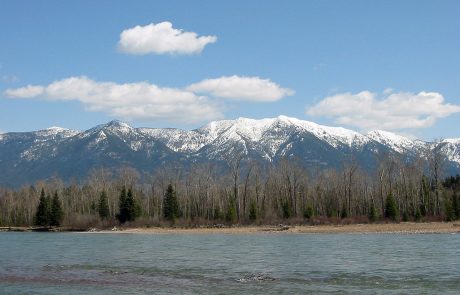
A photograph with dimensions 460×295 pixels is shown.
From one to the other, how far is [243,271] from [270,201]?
97.7m

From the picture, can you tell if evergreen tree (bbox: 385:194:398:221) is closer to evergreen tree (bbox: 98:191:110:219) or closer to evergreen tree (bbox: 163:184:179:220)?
evergreen tree (bbox: 163:184:179:220)

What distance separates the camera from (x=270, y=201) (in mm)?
133750

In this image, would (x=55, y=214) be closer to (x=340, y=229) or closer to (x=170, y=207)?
(x=170, y=207)

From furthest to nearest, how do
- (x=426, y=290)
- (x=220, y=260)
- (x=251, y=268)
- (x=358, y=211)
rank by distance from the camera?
(x=358, y=211), (x=220, y=260), (x=251, y=268), (x=426, y=290)

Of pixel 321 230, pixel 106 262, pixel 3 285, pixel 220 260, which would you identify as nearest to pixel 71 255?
pixel 106 262

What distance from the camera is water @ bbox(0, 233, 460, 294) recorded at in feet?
95.0

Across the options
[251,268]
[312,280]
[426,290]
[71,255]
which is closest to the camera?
[426,290]

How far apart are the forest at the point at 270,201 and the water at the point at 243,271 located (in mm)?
53568

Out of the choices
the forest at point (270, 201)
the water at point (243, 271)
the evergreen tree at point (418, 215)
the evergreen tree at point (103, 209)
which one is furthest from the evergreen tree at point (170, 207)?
the water at point (243, 271)

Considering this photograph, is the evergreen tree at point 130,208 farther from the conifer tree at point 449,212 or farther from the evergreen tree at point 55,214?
the conifer tree at point 449,212

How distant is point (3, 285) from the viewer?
31625 millimetres

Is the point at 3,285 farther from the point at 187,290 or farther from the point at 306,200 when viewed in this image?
the point at 306,200

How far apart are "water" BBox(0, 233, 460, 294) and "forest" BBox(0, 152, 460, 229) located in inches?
2109

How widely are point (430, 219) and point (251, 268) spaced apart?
7106cm
